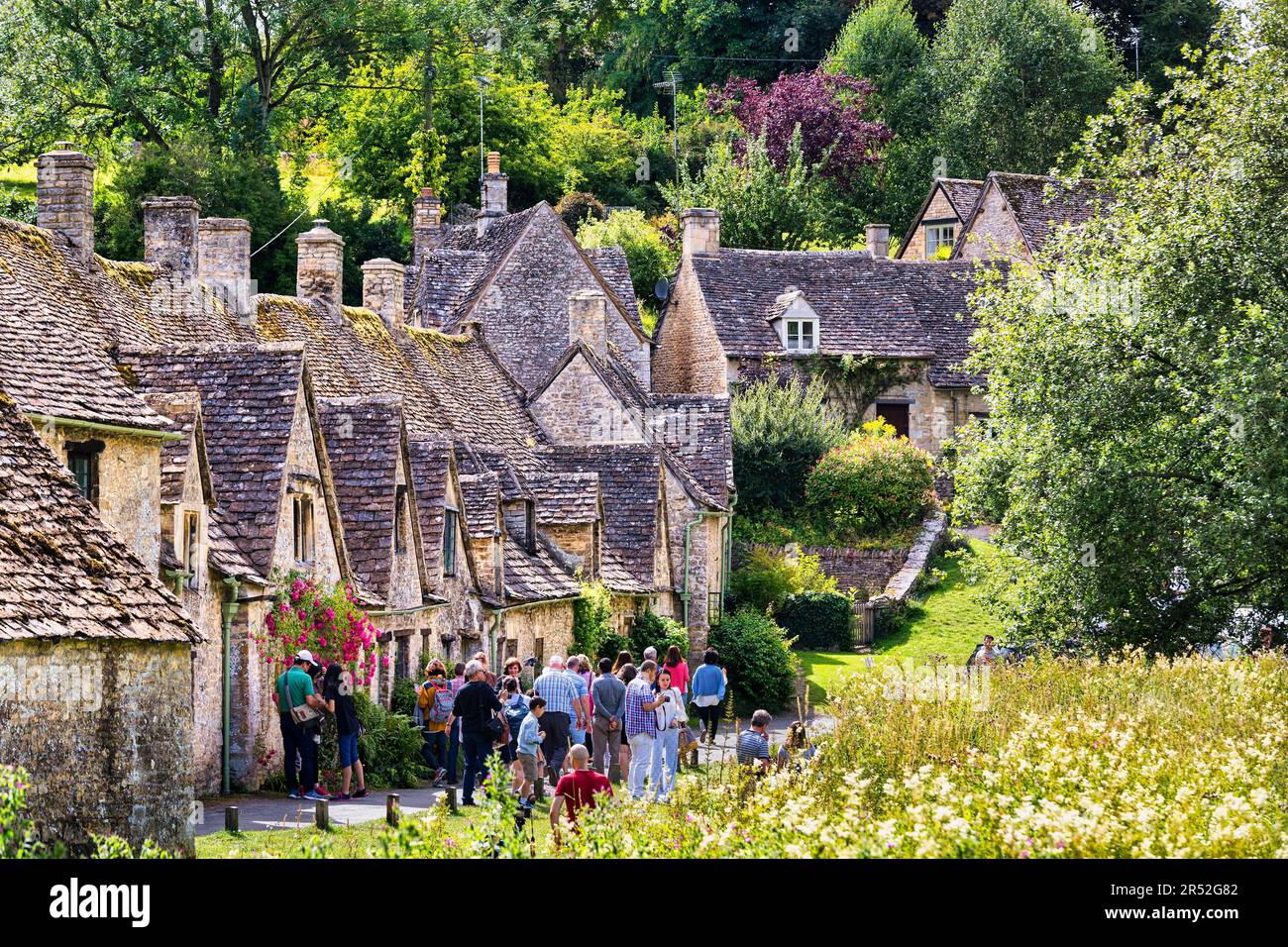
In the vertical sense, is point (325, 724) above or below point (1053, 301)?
below

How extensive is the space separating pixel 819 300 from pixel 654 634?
2763 centimetres

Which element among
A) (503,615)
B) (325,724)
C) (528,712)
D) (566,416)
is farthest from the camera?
(566,416)

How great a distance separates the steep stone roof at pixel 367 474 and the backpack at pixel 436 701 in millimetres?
3526

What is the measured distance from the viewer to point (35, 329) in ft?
74.8

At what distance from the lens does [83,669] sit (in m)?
17.0

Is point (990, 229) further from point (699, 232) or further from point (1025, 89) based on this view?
point (1025, 89)

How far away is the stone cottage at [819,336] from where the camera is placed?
65.3 meters

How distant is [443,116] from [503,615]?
42.5 meters

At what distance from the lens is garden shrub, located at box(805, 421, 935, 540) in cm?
5750

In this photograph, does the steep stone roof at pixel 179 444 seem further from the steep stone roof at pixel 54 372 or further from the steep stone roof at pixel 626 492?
the steep stone roof at pixel 626 492

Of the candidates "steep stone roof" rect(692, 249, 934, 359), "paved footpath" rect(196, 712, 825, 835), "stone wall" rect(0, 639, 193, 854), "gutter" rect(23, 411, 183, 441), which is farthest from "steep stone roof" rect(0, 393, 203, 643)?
"steep stone roof" rect(692, 249, 934, 359)

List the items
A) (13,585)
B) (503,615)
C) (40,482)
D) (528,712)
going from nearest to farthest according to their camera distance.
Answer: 1. (13,585)
2. (40,482)
3. (528,712)
4. (503,615)
